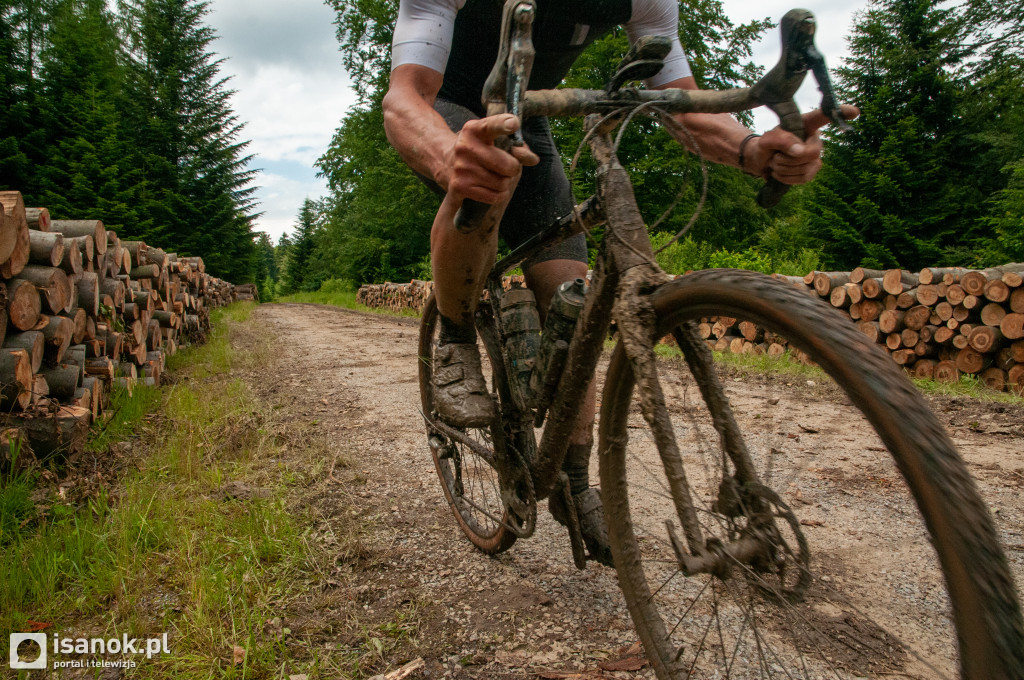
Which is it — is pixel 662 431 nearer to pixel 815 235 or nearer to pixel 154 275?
pixel 154 275

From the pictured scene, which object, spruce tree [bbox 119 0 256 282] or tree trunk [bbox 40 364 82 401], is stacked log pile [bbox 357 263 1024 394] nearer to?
tree trunk [bbox 40 364 82 401]

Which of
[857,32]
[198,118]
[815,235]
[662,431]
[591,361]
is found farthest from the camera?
[198,118]

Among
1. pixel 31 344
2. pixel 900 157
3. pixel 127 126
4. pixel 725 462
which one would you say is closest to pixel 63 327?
pixel 31 344

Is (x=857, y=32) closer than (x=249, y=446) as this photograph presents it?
No

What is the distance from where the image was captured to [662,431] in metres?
1.06

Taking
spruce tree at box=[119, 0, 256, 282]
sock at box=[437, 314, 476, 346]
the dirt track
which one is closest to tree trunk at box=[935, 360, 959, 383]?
the dirt track

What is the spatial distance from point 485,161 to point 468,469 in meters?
1.61

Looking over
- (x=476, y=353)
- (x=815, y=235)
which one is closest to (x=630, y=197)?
(x=476, y=353)

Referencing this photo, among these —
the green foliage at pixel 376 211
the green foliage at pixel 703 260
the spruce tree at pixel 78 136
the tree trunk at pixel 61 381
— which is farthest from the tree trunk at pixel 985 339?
the spruce tree at pixel 78 136

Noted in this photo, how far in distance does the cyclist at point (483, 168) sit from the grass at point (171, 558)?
761mm

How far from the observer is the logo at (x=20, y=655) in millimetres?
1419

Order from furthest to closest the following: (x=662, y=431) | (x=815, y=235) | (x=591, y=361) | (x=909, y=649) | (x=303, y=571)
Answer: (x=815, y=235) → (x=303, y=571) → (x=591, y=361) → (x=662, y=431) → (x=909, y=649)

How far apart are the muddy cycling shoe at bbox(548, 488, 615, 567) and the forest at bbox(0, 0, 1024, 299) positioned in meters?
0.93

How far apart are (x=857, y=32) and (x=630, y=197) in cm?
1835
